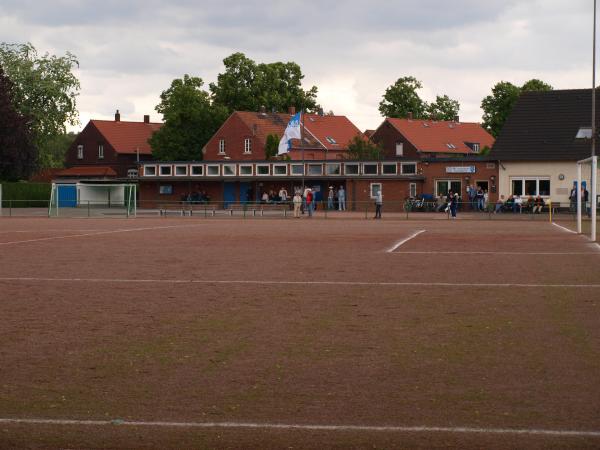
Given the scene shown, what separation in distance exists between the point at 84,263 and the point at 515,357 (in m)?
14.8

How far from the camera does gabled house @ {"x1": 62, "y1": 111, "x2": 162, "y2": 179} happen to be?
113438 mm

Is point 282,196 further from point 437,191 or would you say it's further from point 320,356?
point 320,356

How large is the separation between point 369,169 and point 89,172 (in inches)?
1681

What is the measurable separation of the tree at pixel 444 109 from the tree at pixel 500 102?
11.5m

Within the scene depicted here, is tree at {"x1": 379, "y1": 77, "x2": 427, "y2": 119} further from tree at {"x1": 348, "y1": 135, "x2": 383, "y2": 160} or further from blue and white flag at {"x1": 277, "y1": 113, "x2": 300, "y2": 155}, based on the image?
blue and white flag at {"x1": 277, "y1": 113, "x2": 300, "y2": 155}

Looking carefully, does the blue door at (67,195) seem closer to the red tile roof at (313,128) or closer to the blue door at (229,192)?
the blue door at (229,192)

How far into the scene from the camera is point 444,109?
476 ft

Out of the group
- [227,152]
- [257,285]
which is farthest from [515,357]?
[227,152]

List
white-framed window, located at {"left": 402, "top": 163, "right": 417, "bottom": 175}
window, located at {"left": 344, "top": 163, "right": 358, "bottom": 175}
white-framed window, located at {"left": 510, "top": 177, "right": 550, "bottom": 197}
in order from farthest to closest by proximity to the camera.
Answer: window, located at {"left": 344, "top": 163, "right": 358, "bottom": 175}, white-framed window, located at {"left": 402, "top": 163, "right": 417, "bottom": 175}, white-framed window, located at {"left": 510, "top": 177, "right": 550, "bottom": 197}

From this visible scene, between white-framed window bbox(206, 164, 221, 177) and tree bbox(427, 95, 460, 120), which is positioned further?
tree bbox(427, 95, 460, 120)

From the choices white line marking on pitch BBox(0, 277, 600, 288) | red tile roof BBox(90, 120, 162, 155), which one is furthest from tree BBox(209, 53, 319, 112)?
white line marking on pitch BBox(0, 277, 600, 288)

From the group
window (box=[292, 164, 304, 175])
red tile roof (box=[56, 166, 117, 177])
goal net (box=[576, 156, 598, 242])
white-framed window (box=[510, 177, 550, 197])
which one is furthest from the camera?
red tile roof (box=[56, 166, 117, 177])

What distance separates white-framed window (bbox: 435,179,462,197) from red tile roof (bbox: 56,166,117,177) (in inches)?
1831

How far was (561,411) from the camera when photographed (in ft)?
27.7
